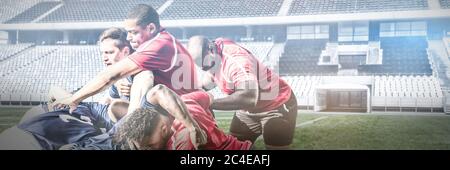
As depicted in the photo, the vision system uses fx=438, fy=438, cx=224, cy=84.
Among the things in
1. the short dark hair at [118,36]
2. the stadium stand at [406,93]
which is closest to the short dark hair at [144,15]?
the short dark hair at [118,36]

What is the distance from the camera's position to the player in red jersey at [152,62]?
362 centimetres

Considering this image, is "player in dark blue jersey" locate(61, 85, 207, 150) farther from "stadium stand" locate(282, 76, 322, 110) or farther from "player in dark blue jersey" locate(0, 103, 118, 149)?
"stadium stand" locate(282, 76, 322, 110)

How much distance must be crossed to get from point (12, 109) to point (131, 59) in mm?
1323

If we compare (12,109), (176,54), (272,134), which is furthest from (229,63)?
(12,109)

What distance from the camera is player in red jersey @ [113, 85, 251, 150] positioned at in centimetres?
362

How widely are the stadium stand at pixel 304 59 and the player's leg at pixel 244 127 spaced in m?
0.56

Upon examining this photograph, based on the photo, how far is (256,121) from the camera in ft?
12.2

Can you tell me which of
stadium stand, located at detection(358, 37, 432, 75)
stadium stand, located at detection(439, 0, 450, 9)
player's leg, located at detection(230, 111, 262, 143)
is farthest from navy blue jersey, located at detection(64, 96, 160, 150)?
stadium stand, located at detection(439, 0, 450, 9)

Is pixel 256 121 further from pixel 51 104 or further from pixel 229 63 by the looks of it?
pixel 51 104

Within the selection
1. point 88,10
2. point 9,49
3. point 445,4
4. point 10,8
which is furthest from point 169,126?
point 445,4

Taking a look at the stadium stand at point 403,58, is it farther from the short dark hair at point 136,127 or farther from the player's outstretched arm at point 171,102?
the short dark hair at point 136,127

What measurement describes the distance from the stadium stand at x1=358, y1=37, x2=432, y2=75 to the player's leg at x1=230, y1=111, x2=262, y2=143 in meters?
1.09

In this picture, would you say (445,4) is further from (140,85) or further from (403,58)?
(140,85)

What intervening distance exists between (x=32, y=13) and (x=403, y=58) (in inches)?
139
